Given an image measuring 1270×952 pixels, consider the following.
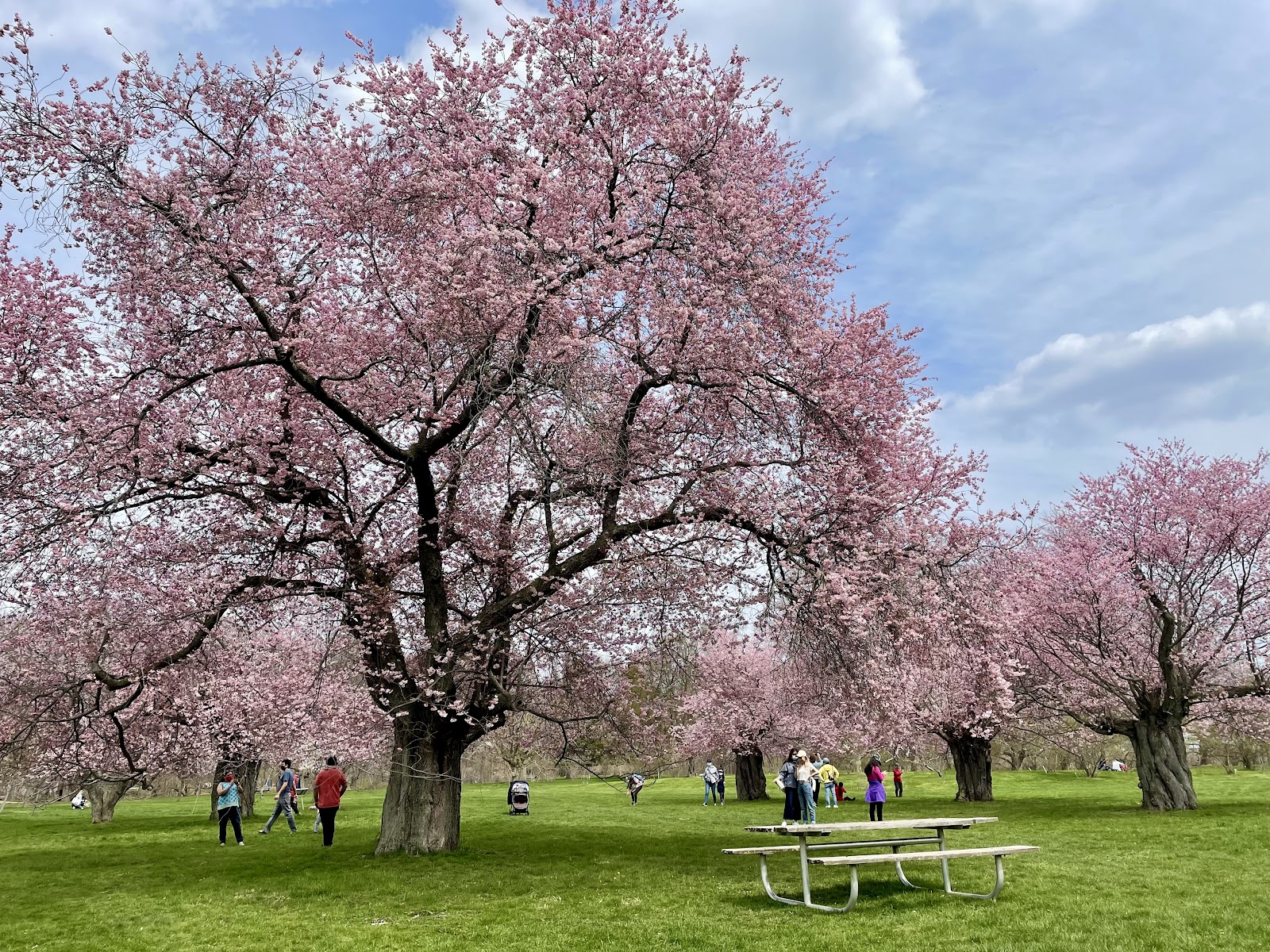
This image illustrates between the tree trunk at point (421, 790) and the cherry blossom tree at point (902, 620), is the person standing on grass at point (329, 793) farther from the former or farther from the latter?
the cherry blossom tree at point (902, 620)

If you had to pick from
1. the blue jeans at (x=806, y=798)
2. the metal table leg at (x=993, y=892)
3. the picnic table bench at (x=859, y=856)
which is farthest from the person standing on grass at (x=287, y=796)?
the metal table leg at (x=993, y=892)

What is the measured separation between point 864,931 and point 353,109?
13.3m

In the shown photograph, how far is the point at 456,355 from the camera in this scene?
13383mm

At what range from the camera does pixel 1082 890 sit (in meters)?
11.0

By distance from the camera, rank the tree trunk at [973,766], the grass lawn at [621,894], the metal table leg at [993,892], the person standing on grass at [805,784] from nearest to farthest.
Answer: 1. the grass lawn at [621,894]
2. the metal table leg at [993,892]
3. the person standing on grass at [805,784]
4. the tree trunk at [973,766]

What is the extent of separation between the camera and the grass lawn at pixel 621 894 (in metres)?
8.68

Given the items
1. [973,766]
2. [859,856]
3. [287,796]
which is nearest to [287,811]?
[287,796]

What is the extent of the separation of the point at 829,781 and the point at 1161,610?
41.6ft

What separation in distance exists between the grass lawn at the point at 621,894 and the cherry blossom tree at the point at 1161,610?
2923 mm

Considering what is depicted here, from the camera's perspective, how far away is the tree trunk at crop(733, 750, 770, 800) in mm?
37062

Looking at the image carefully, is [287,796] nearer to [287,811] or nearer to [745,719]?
[287,811]

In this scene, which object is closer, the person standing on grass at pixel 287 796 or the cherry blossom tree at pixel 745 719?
the person standing on grass at pixel 287 796

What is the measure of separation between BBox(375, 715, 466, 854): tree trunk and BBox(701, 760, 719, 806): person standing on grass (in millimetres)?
19114

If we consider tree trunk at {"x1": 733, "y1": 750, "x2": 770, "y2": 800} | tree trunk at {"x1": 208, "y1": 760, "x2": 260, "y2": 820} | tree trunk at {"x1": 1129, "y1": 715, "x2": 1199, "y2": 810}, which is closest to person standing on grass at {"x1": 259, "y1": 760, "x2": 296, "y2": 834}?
tree trunk at {"x1": 208, "y1": 760, "x2": 260, "y2": 820}
